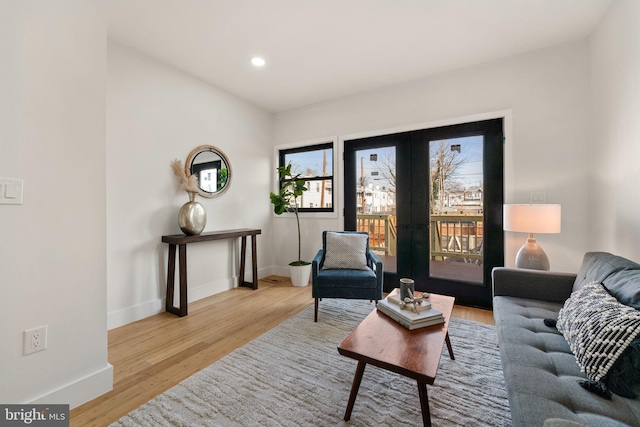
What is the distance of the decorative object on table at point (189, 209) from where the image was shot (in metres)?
2.84

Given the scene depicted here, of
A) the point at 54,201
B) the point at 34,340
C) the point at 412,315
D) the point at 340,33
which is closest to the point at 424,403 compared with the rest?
the point at 412,315

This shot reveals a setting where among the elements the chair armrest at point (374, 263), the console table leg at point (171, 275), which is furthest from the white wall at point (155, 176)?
the chair armrest at point (374, 263)

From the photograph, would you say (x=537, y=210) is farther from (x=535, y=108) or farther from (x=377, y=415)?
(x=377, y=415)

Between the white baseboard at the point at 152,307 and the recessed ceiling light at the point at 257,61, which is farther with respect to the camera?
the recessed ceiling light at the point at 257,61

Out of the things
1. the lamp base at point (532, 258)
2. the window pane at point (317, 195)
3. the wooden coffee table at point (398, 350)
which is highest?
the window pane at point (317, 195)

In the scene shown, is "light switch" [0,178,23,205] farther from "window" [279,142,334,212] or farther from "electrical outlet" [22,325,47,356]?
"window" [279,142,334,212]

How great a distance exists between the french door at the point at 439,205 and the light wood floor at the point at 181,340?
0.47m

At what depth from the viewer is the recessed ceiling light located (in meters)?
2.80

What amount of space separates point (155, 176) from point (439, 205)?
318cm

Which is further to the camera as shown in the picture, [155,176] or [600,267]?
[155,176]

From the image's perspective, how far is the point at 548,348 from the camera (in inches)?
51.6

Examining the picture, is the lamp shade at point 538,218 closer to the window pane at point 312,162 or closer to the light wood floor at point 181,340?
the light wood floor at point 181,340

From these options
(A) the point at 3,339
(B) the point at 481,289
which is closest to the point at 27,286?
(A) the point at 3,339

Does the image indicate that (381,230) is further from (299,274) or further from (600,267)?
(600,267)
